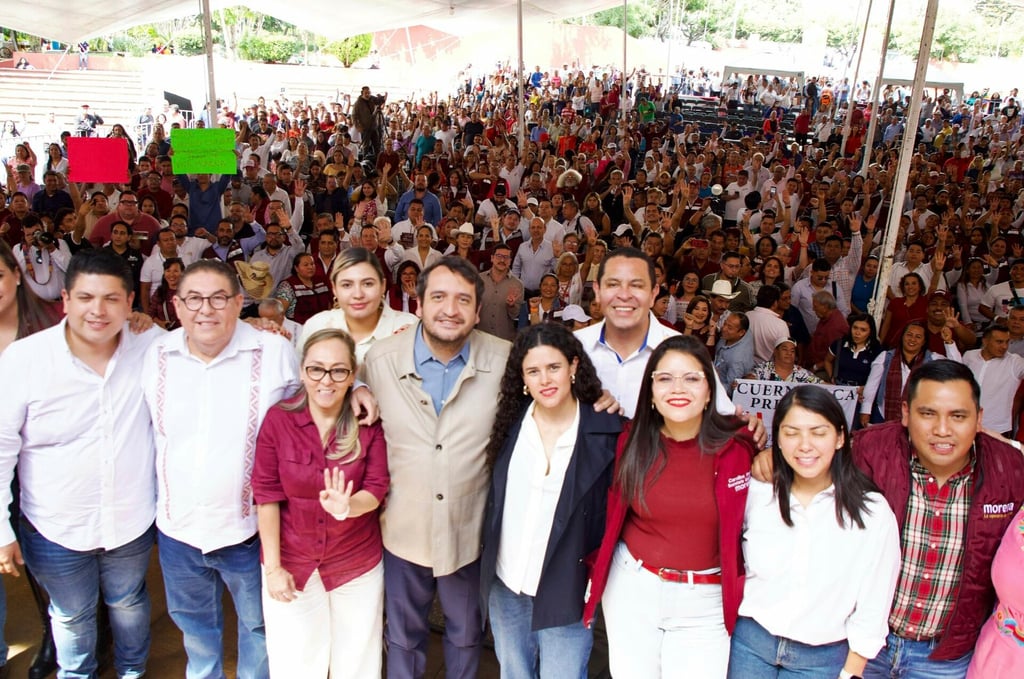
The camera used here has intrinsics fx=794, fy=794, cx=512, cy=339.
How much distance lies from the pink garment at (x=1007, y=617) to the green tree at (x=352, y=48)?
3926cm

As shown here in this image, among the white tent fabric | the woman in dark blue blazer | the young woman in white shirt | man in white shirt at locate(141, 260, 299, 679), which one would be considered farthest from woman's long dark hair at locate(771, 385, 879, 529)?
the white tent fabric

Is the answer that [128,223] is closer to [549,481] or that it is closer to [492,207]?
[492,207]

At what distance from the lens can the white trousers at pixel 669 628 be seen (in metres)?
2.27

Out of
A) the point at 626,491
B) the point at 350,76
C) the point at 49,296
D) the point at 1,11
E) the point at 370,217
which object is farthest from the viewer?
the point at 350,76

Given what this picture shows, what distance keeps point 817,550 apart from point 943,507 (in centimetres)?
41

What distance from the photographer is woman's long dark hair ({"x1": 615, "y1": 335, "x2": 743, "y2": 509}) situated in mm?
2229

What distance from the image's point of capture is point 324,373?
2326mm

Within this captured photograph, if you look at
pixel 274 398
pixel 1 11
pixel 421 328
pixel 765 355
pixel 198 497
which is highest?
pixel 1 11

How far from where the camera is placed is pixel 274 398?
252cm

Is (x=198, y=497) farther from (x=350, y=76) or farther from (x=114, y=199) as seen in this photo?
(x=350, y=76)

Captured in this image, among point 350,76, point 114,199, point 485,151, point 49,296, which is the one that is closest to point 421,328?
point 49,296

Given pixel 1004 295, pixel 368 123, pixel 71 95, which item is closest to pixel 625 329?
pixel 1004 295

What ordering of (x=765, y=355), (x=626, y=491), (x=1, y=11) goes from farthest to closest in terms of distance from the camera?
(x=1, y=11) → (x=765, y=355) → (x=626, y=491)

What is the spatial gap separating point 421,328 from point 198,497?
871 millimetres
